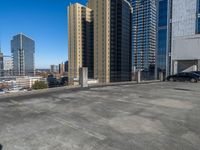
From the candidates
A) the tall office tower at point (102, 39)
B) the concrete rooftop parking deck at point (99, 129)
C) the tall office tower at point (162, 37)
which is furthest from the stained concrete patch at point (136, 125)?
the tall office tower at point (102, 39)

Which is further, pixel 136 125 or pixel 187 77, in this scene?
pixel 187 77

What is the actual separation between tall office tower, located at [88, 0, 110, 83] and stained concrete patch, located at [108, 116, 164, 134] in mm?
76079

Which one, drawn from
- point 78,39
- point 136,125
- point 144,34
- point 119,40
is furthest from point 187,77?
point 144,34

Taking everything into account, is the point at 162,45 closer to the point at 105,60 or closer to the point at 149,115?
the point at 105,60

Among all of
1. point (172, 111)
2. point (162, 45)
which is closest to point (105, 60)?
point (162, 45)

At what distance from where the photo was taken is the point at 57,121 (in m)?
5.10

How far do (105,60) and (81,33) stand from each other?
2358 cm

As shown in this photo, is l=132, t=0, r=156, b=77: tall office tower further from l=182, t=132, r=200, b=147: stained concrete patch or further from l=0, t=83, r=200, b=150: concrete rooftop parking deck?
l=182, t=132, r=200, b=147: stained concrete patch

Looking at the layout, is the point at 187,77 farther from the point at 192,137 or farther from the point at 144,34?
the point at 144,34

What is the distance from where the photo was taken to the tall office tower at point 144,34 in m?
120

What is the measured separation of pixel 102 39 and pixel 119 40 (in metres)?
13.6

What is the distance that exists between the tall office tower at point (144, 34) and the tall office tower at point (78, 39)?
45.2 metres

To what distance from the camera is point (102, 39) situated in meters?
82.0

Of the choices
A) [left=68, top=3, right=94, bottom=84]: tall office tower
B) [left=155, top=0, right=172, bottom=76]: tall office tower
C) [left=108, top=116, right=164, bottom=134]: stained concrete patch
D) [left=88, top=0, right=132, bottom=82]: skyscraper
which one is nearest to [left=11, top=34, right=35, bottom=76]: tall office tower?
[left=68, top=3, right=94, bottom=84]: tall office tower
